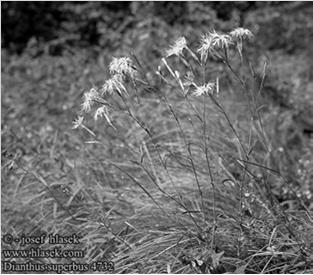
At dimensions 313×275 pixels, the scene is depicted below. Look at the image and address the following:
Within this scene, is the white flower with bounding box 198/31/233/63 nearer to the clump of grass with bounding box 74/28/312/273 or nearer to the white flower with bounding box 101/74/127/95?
the clump of grass with bounding box 74/28/312/273

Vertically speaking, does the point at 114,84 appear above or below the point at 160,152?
above

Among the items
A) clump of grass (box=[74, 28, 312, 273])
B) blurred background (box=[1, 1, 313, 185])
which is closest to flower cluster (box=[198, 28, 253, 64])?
clump of grass (box=[74, 28, 312, 273])

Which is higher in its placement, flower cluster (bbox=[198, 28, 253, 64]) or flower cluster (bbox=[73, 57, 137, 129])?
flower cluster (bbox=[198, 28, 253, 64])

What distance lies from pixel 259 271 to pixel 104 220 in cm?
77

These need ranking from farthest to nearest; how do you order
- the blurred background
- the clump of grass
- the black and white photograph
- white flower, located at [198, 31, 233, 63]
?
the blurred background < the black and white photograph < the clump of grass < white flower, located at [198, 31, 233, 63]
